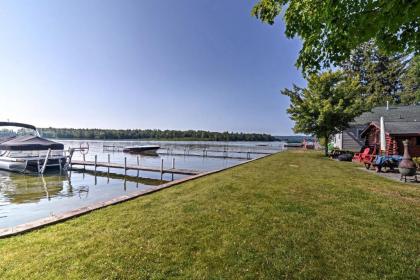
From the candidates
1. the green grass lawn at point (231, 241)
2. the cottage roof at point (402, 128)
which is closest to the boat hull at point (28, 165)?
the green grass lawn at point (231, 241)

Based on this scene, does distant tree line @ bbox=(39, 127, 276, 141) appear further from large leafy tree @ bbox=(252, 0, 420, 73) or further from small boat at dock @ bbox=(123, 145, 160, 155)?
large leafy tree @ bbox=(252, 0, 420, 73)

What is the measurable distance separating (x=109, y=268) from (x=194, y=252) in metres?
1.27

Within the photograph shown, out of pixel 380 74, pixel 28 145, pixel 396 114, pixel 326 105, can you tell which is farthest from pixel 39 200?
pixel 380 74

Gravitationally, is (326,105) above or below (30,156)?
above

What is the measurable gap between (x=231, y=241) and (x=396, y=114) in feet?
91.0

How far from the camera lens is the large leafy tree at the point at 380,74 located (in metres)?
39.5

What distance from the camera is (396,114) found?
23.9 m

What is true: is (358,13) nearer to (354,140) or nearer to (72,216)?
(72,216)

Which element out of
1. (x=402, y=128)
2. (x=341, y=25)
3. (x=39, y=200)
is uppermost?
(x=341, y=25)

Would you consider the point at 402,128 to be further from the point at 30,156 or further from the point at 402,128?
the point at 30,156

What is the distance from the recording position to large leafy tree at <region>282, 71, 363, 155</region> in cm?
1947

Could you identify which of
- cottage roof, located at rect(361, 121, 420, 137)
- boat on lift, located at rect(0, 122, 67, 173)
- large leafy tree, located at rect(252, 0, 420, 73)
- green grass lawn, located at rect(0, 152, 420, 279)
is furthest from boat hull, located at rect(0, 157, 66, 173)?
cottage roof, located at rect(361, 121, 420, 137)

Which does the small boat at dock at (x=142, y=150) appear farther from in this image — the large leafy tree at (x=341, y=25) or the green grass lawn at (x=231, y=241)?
the large leafy tree at (x=341, y=25)

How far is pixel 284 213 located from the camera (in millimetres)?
5539
